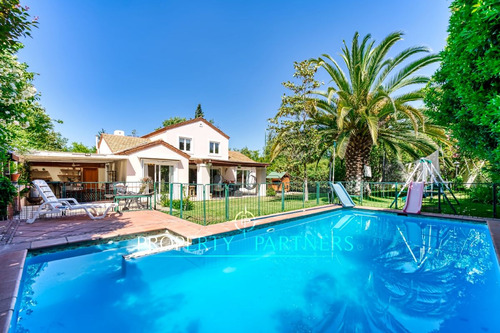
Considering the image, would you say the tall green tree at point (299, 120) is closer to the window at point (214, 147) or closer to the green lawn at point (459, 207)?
the green lawn at point (459, 207)

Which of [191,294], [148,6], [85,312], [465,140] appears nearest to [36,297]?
[85,312]

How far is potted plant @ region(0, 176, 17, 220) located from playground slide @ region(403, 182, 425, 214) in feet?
58.7

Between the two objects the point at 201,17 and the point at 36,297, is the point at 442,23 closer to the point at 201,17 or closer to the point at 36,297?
the point at 201,17

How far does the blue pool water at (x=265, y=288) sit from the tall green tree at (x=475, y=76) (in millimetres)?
3318

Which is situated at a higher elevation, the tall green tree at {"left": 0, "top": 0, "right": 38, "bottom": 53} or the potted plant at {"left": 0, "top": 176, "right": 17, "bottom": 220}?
the tall green tree at {"left": 0, "top": 0, "right": 38, "bottom": 53}

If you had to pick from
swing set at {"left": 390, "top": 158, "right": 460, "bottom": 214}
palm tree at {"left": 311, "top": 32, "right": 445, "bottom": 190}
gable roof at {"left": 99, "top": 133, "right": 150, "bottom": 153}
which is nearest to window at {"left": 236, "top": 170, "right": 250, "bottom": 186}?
palm tree at {"left": 311, "top": 32, "right": 445, "bottom": 190}

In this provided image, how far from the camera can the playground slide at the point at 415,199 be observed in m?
11.7

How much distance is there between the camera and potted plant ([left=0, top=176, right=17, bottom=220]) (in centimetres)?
816

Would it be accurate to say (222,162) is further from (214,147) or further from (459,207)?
(459,207)

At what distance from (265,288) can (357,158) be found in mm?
14913

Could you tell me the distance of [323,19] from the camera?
13.8m

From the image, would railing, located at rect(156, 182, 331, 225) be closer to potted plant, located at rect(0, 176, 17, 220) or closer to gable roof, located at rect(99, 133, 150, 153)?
potted plant, located at rect(0, 176, 17, 220)

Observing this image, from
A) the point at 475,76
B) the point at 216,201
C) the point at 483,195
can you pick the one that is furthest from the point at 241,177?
the point at 475,76

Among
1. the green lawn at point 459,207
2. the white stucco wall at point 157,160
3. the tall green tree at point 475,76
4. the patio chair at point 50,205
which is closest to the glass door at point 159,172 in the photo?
the white stucco wall at point 157,160
